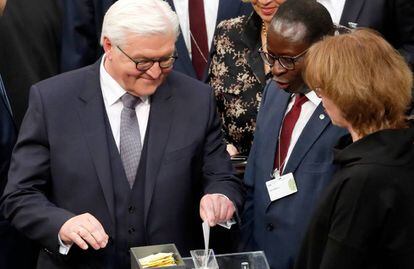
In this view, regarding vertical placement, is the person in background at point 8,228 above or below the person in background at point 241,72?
below

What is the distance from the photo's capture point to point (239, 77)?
3.88 metres

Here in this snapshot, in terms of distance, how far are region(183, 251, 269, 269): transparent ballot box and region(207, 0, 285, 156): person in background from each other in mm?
1105

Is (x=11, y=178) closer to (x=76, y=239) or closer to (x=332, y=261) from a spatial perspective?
(x=76, y=239)

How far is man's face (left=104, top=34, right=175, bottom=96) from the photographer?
308cm

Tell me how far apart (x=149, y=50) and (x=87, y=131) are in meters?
0.38

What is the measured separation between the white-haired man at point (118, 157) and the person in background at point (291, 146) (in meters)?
0.16

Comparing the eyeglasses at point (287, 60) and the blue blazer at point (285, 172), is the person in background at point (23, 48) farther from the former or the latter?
the eyeglasses at point (287, 60)

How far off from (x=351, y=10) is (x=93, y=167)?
1.53m

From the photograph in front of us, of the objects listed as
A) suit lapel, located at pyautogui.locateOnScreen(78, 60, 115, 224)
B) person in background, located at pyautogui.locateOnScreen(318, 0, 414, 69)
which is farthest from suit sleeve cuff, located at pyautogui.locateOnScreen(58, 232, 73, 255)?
person in background, located at pyautogui.locateOnScreen(318, 0, 414, 69)

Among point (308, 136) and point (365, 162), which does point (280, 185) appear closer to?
point (308, 136)

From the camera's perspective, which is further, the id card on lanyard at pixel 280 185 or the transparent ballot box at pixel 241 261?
the id card on lanyard at pixel 280 185

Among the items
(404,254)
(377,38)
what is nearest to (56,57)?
(377,38)

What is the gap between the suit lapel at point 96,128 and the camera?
3.05m

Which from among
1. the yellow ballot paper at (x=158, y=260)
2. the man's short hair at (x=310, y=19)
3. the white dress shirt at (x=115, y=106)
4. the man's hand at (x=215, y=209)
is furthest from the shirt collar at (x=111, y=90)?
the yellow ballot paper at (x=158, y=260)
